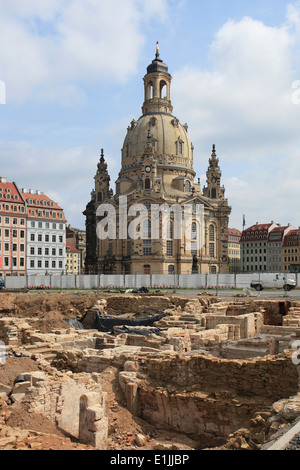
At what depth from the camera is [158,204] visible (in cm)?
7819

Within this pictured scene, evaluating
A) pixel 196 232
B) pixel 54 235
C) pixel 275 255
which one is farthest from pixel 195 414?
pixel 275 255

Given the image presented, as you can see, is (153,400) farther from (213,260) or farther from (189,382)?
(213,260)

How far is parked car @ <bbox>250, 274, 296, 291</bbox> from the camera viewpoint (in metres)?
46.4

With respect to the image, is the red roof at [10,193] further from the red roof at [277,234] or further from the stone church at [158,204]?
the red roof at [277,234]

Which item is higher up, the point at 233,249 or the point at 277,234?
the point at 277,234

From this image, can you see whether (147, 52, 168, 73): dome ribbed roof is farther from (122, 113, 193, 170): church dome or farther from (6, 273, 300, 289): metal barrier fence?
(6, 273, 300, 289): metal barrier fence

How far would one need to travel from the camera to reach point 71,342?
866 inches

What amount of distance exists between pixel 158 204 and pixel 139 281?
85.0 feet

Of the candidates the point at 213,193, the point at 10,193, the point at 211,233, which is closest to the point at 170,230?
the point at 211,233

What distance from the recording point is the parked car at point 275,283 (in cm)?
4640

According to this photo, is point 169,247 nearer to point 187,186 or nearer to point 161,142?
point 187,186

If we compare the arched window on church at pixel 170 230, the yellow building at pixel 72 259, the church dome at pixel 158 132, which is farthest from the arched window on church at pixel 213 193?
the yellow building at pixel 72 259

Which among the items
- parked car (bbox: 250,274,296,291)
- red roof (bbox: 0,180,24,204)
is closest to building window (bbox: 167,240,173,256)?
red roof (bbox: 0,180,24,204)

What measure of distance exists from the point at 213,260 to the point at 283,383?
71897mm
